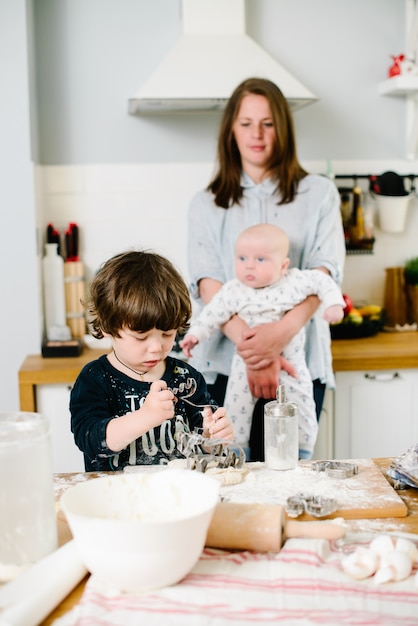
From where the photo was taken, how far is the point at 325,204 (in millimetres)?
2553

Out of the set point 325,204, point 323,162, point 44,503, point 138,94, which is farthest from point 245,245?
point 44,503

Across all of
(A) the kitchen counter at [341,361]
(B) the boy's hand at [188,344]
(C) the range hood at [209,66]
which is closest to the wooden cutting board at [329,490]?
(B) the boy's hand at [188,344]

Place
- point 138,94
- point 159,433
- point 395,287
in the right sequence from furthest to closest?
point 395,287, point 138,94, point 159,433

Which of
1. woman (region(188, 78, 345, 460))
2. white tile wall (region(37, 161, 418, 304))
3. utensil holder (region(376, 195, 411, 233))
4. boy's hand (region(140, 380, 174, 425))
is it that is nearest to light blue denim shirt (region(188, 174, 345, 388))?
woman (region(188, 78, 345, 460))

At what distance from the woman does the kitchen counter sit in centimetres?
23

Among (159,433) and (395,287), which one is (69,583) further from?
(395,287)

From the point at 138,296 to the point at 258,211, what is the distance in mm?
1101

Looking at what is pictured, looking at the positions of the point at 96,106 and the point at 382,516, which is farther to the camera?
the point at 96,106

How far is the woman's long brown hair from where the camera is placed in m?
2.50

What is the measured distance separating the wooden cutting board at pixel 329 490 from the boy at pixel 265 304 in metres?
0.93

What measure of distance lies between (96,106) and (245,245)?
115 cm

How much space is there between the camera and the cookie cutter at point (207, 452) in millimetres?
1443

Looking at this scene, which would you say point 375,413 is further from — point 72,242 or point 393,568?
point 393,568

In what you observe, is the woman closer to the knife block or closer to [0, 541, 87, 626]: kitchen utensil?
the knife block
